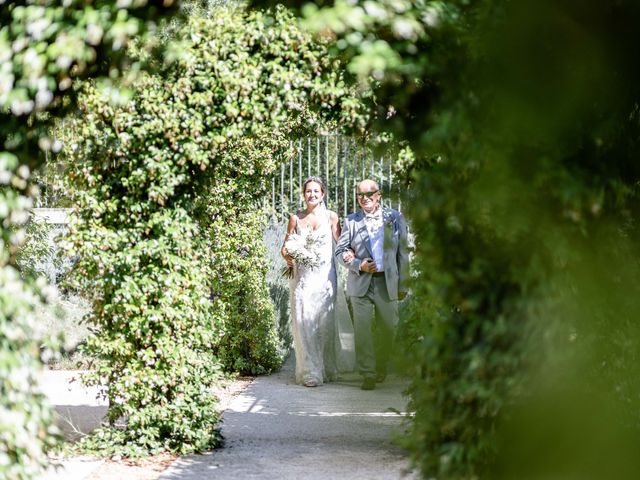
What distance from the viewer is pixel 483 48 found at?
Answer: 266 cm

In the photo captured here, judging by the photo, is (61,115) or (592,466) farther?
(61,115)

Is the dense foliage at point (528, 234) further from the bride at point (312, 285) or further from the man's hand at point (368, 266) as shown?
the bride at point (312, 285)

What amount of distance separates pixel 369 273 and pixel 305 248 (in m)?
0.85

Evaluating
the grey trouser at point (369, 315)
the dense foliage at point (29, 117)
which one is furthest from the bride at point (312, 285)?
the dense foliage at point (29, 117)

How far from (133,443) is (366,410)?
289 centimetres

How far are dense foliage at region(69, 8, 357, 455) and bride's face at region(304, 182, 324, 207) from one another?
11.0 ft

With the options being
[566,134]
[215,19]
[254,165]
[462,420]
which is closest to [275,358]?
[254,165]

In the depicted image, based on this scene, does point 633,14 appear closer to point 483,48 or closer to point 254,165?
point 483,48

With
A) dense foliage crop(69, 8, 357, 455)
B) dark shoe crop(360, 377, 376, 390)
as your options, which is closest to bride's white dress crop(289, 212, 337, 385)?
dark shoe crop(360, 377, 376, 390)

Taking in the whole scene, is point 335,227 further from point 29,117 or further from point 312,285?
point 29,117

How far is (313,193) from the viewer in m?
10.3

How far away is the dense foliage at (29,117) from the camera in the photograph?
3.85 meters

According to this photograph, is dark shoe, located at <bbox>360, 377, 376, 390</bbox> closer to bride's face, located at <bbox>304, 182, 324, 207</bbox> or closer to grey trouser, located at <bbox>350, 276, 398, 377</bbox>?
grey trouser, located at <bbox>350, 276, 398, 377</bbox>

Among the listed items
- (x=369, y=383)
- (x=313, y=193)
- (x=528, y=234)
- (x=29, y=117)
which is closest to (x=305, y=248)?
(x=313, y=193)
